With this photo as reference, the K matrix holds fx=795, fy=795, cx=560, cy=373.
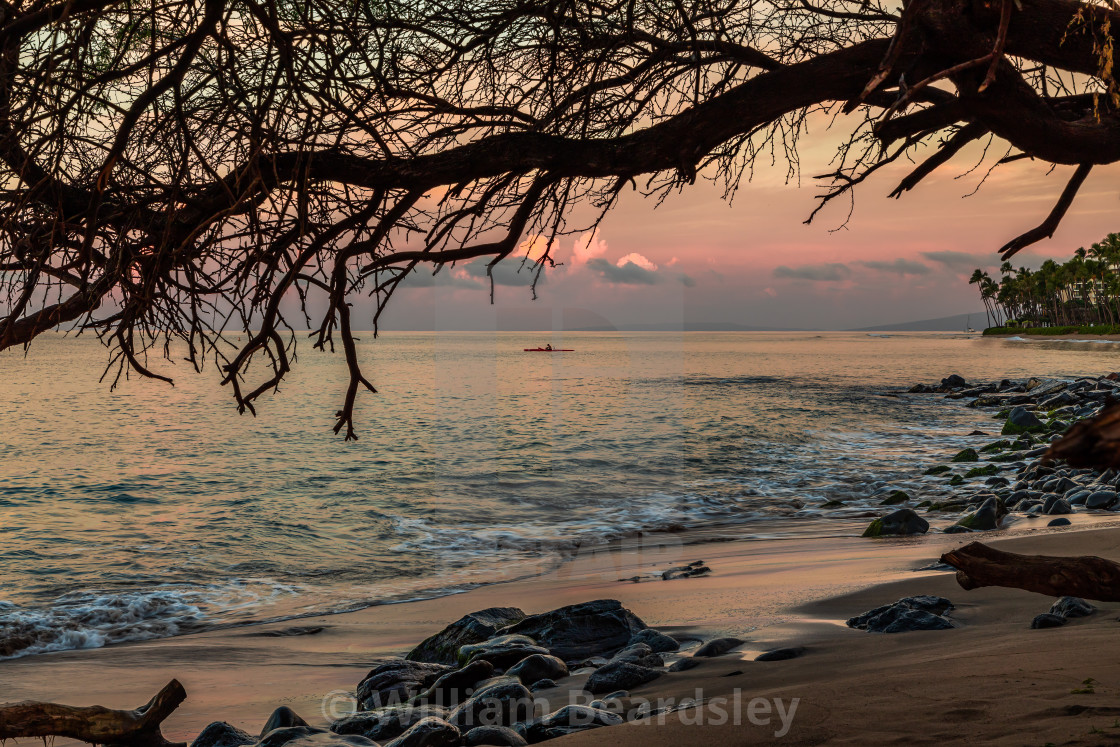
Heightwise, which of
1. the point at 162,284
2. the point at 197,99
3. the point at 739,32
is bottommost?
the point at 162,284

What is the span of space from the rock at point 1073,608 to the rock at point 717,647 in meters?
1.97

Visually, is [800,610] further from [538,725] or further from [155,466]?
[155,466]

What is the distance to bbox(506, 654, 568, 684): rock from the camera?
5.38 metres

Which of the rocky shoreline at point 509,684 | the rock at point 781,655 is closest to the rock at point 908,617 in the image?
the rock at point 781,655

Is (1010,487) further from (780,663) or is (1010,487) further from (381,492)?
(381,492)

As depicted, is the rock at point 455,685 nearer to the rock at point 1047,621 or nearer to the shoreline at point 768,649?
the shoreline at point 768,649

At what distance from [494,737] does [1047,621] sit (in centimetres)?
333

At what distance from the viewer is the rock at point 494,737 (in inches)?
157

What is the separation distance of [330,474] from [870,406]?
78.4 ft

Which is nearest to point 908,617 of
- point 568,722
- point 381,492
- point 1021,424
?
point 568,722

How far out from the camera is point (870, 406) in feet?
115

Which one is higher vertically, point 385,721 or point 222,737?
point 385,721

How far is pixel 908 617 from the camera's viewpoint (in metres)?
5.35

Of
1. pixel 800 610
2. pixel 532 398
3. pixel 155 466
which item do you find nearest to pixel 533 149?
pixel 800 610
